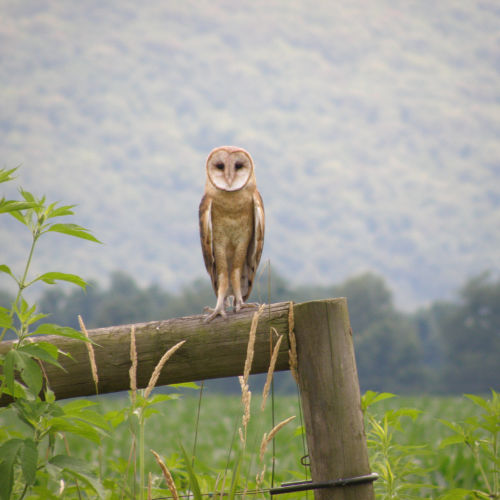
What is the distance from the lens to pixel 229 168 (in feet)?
9.39

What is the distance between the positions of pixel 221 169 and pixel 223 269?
50cm

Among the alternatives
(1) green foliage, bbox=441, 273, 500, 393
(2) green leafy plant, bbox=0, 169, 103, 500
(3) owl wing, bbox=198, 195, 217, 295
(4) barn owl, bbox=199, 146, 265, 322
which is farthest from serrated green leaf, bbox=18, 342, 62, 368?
(1) green foliage, bbox=441, 273, 500, 393

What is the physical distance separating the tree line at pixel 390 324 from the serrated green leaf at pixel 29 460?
4596 centimetres

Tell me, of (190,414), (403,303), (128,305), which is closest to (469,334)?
(128,305)

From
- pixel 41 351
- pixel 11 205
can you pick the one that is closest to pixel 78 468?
pixel 41 351

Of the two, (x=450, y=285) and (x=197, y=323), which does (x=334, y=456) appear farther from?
(x=450, y=285)

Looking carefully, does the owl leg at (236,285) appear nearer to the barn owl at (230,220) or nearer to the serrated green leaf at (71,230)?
the barn owl at (230,220)

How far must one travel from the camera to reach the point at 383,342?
2258 inches

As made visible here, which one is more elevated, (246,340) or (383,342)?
(383,342)

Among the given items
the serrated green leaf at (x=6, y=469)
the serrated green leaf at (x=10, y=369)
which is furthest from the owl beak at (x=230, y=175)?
the serrated green leaf at (x=6, y=469)

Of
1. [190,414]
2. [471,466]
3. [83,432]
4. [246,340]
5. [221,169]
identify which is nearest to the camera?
[83,432]

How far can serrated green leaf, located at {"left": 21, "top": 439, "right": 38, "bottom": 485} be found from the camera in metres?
1.43

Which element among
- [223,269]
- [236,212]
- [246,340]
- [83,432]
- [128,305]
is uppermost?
[128,305]

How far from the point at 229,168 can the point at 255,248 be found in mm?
424
